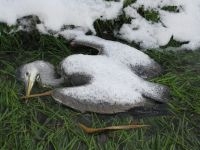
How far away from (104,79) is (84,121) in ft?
0.92

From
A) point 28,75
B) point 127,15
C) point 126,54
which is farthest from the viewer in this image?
point 127,15

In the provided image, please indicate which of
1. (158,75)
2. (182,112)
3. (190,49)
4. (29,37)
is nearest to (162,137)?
(182,112)

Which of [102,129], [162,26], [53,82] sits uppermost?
[162,26]

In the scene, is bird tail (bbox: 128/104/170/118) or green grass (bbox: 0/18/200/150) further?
bird tail (bbox: 128/104/170/118)

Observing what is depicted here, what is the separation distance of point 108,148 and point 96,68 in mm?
542

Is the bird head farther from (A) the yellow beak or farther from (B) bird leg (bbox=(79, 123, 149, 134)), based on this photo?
(B) bird leg (bbox=(79, 123, 149, 134))

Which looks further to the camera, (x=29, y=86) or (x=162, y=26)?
(x=162, y=26)

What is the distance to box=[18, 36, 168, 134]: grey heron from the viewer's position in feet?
7.33

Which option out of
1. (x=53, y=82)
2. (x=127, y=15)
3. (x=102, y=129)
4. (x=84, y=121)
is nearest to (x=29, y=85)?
(x=53, y=82)

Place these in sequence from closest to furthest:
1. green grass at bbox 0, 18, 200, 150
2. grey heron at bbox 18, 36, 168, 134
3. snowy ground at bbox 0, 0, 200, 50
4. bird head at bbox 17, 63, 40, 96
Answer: green grass at bbox 0, 18, 200, 150 → grey heron at bbox 18, 36, 168, 134 → bird head at bbox 17, 63, 40, 96 → snowy ground at bbox 0, 0, 200, 50

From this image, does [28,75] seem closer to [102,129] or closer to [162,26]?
[102,129]

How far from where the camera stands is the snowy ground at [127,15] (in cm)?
281

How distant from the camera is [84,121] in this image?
2189 mm

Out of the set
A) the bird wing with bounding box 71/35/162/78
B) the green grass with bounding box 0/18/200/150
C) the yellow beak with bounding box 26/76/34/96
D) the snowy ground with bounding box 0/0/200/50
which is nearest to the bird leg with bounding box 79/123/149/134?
the green grass with bounding box 0/18/200/150
